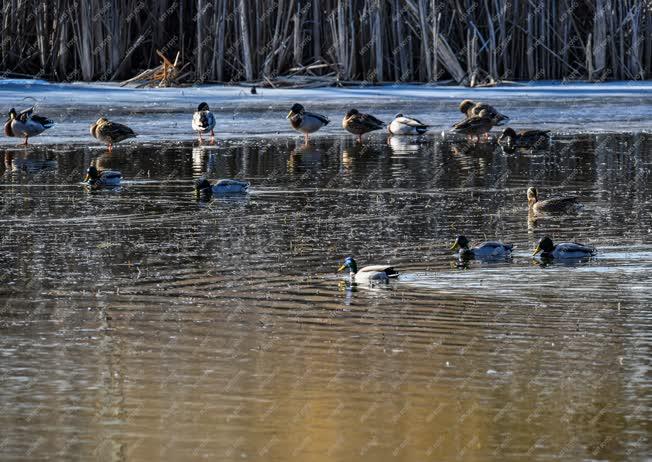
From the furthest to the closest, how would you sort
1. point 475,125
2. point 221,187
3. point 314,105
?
point 314,105
point 475,125
point 221,187

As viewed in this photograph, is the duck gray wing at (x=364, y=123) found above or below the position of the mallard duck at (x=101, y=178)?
above

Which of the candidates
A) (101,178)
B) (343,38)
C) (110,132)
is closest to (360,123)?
(110,132)

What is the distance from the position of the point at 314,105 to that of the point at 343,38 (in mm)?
1945

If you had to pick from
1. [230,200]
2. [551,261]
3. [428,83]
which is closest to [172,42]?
[428,83]

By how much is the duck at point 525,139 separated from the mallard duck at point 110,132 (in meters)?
5.29

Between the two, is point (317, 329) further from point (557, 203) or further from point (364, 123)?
point (364, 123)

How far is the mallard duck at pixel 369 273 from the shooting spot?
10219 millimetres

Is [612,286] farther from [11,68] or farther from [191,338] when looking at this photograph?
[11,68]

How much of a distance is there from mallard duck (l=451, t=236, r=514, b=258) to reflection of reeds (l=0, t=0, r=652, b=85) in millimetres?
15901

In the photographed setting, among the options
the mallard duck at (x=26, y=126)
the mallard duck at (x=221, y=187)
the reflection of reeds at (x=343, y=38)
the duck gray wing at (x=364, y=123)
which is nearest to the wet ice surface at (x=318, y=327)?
the mallard duck at (x=221, y=187)

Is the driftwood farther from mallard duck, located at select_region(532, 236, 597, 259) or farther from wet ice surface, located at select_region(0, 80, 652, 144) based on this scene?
mallard duck, located at select_region(532, 236, 597, 259)

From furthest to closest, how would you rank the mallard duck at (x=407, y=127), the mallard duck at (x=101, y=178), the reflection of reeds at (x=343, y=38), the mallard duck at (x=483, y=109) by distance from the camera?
the reflection of reeds at (x=343, y=38)
the mallard duck at (x=483, y=109)
the mallard duck at (x=407, y=127)
the mallard duck at (x=101, y=178)

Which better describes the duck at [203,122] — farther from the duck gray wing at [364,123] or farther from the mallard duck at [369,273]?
the mallard duck at [369,273]

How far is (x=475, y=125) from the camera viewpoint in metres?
21.6
